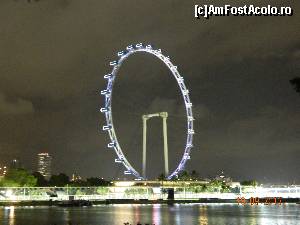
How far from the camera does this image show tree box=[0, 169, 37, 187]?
4025 inches

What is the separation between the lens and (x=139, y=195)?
310 feet

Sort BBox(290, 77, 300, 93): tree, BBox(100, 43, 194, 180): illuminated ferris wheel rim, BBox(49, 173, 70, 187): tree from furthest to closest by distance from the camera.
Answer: BBox(49, 173, 70, 187): tree
BBox(100, 43, 194, 180): illuminated ferris wheel rim
BBox(290, 77, 300, 93): tree

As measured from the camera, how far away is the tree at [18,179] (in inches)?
4025

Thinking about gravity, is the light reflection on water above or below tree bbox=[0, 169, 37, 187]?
below

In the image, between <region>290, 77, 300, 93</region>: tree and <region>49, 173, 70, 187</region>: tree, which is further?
<region>49, 173, 70, 187</region>: tree

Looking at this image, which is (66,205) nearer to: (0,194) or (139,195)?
(0,194)

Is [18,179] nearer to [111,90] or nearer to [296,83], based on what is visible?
[111,90]

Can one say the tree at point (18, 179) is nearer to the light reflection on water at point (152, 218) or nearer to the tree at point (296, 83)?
the light reflection on water at point (152, 218)

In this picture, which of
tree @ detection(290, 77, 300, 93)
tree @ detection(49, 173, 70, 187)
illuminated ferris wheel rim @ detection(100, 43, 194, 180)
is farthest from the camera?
tree @ detection(49, 173, 70, 187)

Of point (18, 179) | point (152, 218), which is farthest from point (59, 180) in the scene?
point (152, 218)

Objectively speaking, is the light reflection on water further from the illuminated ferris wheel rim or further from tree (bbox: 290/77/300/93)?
the illuminated ferris wheel rim

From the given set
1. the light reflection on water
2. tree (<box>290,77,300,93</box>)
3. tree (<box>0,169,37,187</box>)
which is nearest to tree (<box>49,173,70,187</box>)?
tree (<box>0,169,37,187</box>)

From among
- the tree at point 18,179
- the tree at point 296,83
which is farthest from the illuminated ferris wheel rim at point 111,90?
the tree at point 296,83

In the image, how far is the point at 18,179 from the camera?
→ 339 ft
